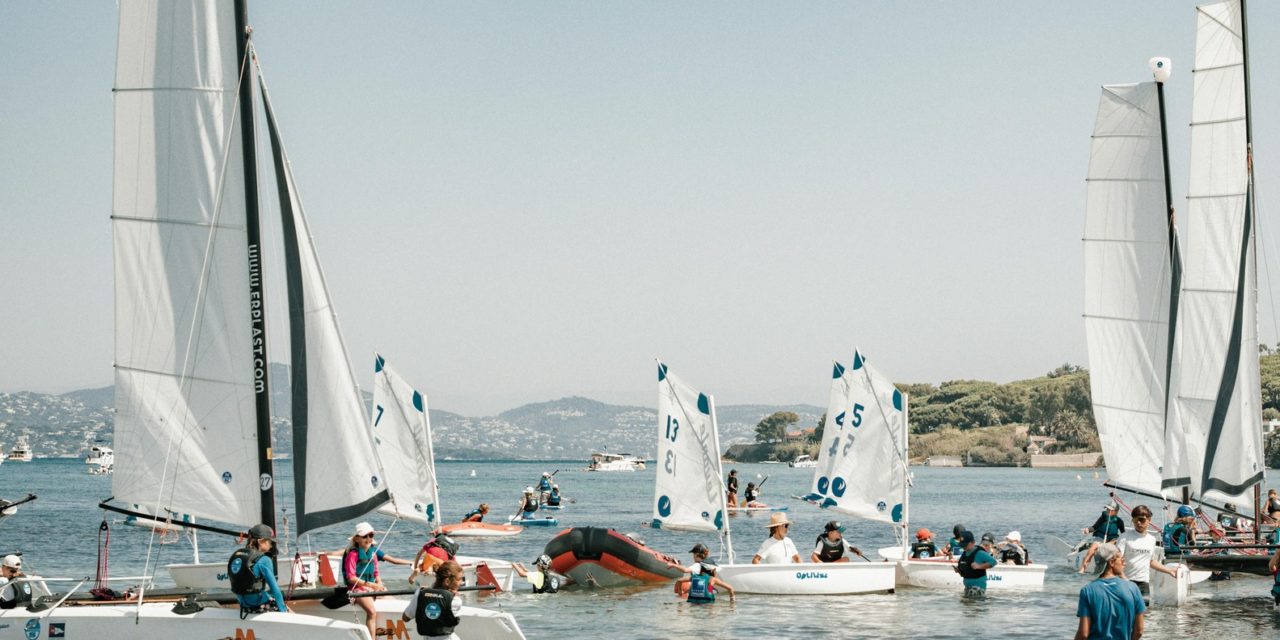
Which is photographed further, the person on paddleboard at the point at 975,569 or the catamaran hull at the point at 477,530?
the catamaran hull at the point at 477,530

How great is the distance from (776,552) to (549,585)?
5.37 meters

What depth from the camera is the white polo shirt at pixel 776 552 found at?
2889 cm

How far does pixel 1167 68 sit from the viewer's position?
35.8m

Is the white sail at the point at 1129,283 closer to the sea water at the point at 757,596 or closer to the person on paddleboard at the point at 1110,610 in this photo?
the sea water at the point at 757,596

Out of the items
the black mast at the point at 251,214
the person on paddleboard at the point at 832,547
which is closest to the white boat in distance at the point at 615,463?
the person on paddleboard at the point at 832,547

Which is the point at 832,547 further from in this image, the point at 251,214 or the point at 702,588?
the point at 251,214

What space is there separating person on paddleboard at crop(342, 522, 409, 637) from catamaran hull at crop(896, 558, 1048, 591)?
49.3 ft

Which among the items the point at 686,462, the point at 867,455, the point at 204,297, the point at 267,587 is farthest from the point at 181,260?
the point at 867,455

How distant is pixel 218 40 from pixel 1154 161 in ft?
85.6

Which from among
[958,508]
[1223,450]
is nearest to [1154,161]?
[1223,450]

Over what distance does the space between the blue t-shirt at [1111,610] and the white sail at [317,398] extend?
402 inches

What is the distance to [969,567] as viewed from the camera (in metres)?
28.4

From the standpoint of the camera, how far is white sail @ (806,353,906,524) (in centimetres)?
3356

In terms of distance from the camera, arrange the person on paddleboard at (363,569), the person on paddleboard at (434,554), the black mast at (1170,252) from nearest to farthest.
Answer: the person on paddleboard at (363,569), the person on paddleboard at (434,554), the black mast at (1170,252)
